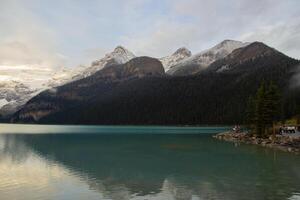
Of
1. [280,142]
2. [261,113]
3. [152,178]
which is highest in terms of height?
[261,113]

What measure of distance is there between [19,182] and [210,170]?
868 inches

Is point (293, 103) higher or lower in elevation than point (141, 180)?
higher

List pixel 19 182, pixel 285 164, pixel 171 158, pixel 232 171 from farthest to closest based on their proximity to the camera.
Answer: pixel 171 158 < pixel 285 164 < pixel 232 171 < pixel 19 182

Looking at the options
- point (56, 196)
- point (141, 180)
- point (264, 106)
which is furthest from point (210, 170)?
point (264, 106)

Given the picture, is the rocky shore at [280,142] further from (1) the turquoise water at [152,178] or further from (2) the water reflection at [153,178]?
(1) the turquoise water at [152,178]

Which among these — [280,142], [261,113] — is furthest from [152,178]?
[261,113]

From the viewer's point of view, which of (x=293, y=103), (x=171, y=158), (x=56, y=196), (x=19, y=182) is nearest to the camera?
(x=56, y=196)

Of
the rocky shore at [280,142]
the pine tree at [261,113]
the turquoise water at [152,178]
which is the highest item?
the pine tree at [261,113]

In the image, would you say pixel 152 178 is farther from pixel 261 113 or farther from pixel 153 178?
pixel 261 113

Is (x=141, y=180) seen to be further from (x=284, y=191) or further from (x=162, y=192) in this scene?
(x=284, y=191)

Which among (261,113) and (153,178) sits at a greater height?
(261,113)

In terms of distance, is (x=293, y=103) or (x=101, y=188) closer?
(x=101, y=188)

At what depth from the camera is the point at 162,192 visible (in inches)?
1337

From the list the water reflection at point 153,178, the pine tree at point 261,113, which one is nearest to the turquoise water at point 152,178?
the water reflection at point 153,178
